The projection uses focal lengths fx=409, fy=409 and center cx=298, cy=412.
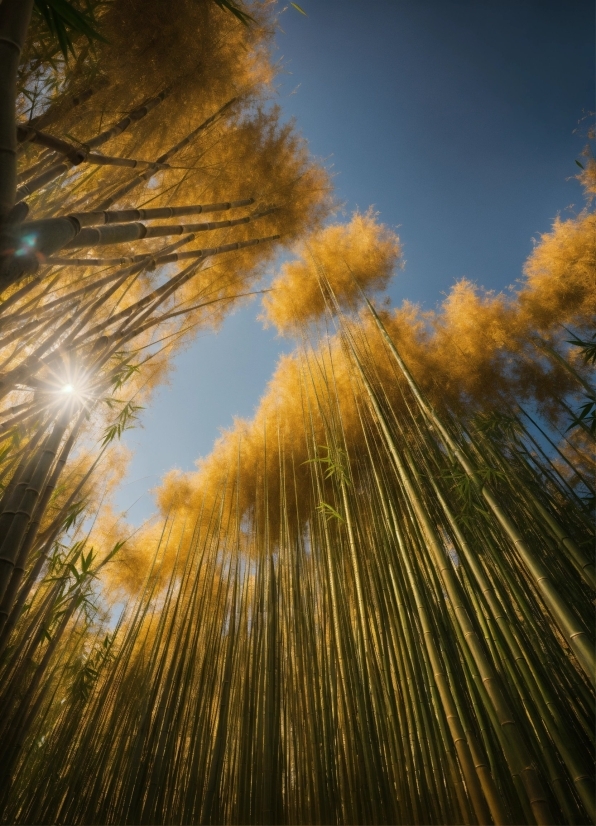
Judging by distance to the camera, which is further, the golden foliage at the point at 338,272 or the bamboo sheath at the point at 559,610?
the golden foliage at the point at 338,272

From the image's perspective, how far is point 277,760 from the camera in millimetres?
1294

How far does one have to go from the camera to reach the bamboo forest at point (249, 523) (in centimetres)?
100

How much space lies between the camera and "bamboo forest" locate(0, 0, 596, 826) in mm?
999

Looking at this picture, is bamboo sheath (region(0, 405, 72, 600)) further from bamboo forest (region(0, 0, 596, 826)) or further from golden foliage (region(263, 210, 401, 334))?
golden foliage (region(263, 210, 401, 334))

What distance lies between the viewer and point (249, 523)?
115 inches

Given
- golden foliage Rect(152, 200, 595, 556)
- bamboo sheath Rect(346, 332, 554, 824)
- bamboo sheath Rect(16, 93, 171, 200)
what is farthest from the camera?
golden foliage Rect(152, 200, 595, 556)

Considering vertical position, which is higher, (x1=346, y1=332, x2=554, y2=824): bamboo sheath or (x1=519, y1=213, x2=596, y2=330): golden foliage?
(x1=519, y1=213, x2=596, y2=330): golden foliage

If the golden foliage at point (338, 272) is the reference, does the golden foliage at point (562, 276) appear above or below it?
below

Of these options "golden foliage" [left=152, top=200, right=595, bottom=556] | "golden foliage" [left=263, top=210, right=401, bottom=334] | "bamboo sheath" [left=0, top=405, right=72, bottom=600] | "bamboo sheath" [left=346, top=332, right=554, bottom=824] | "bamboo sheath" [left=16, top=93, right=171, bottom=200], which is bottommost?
"bamboo sheath" [left=346, top=332, right=554, bottom=824]

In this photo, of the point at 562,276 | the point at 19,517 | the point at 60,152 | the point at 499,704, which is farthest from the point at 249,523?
the point at 562,276

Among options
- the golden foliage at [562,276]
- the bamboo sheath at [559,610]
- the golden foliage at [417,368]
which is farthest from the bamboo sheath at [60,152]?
the golden foliage at [562,276]

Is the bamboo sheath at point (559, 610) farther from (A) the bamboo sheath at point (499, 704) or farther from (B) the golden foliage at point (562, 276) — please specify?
(B) the golden foliage at point (562, 276)

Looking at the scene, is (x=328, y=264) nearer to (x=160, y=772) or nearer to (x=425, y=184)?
(x=425, y=184)

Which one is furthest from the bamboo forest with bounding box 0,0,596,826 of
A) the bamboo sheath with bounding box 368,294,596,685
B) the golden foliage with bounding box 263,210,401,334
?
the golden foliage with bounding box 263,210,401,334
